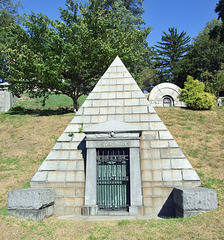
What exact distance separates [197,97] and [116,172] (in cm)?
1368

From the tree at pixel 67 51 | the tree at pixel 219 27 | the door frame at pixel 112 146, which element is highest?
the tree at pixel 219 27

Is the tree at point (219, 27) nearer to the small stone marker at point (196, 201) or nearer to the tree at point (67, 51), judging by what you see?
the tree at point (67, 51)

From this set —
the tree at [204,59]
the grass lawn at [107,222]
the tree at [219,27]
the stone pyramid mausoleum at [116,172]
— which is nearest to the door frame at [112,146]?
the stone pyramid mausoleum at [116,172]

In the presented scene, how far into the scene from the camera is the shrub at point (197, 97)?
17.9 m

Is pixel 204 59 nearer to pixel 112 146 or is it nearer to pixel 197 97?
pixel 197 97

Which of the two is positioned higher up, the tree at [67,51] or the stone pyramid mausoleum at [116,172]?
the tree at [67,51]

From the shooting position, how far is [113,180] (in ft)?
21.8

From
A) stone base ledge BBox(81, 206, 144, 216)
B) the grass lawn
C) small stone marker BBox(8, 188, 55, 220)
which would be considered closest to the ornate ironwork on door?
stone base ledge BBox(81, 206, 144, 216)

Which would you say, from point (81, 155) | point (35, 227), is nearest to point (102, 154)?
point (81, 155)

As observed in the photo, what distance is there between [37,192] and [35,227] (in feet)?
2.89

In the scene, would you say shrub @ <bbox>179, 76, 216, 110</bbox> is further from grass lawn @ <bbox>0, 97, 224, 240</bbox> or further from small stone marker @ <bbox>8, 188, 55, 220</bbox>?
small stone marker @ <bbox>8, 188, 55, 220</bbox>

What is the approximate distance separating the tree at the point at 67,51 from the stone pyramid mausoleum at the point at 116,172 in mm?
11463

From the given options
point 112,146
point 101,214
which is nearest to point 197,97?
point 112,146

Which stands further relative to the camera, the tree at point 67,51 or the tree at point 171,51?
the tree at point 171,51
